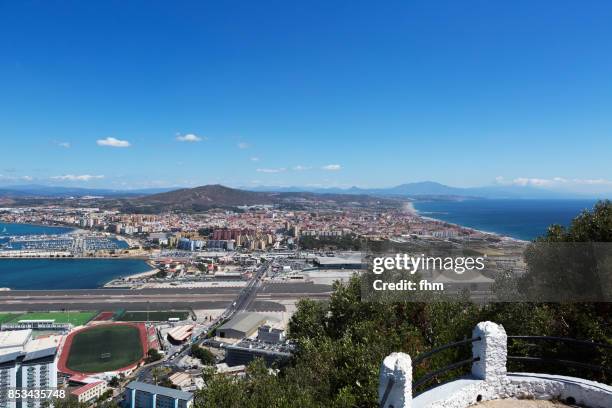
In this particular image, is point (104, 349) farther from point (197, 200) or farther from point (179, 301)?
point (197, 200)

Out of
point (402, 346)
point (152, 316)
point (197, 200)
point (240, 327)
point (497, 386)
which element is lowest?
point (152, 316)

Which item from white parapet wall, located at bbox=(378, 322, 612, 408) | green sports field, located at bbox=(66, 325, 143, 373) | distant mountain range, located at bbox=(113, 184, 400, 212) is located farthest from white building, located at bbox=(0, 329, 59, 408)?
distant mountain range, located at bbox=(113, 184, 400, 212)

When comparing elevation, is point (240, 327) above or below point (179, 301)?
above

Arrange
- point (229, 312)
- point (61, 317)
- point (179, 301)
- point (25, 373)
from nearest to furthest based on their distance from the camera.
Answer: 1. point (25, 373)
2. point (61, 317)
3. point (229, 312)
4. point (179, 301)

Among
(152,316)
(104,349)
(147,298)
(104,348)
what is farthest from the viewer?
(147,298)

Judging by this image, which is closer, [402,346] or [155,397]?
[402,346]

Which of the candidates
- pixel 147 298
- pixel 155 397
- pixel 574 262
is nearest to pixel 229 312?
pixel 147 298
